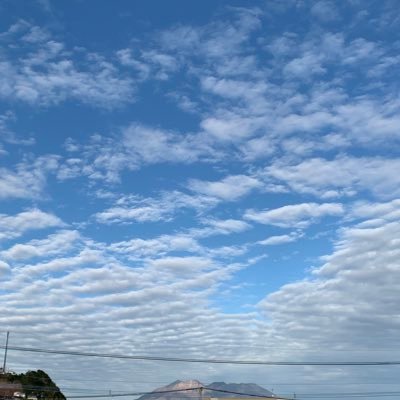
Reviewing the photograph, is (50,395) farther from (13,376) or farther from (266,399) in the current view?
(266,399)

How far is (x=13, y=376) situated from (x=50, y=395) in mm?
Result: 16002

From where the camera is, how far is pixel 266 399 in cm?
11894

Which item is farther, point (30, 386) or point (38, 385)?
point (38, 385)

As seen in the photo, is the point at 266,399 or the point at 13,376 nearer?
the point at 266,399

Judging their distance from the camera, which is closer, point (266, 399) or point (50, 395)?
point (266, 399)

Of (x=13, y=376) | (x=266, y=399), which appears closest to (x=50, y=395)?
(x=13, y=376)

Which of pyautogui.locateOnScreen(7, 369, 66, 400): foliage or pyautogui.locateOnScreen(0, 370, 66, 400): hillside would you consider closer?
pyautogui.locateOnScreen(0, 370, 66, 400): hillside

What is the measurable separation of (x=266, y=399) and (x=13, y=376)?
80.7 m

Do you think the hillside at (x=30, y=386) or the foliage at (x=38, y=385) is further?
the foliage at (x=38, y=385)

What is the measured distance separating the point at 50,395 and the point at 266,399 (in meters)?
65.3

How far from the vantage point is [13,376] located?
161m

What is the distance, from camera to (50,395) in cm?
15225
